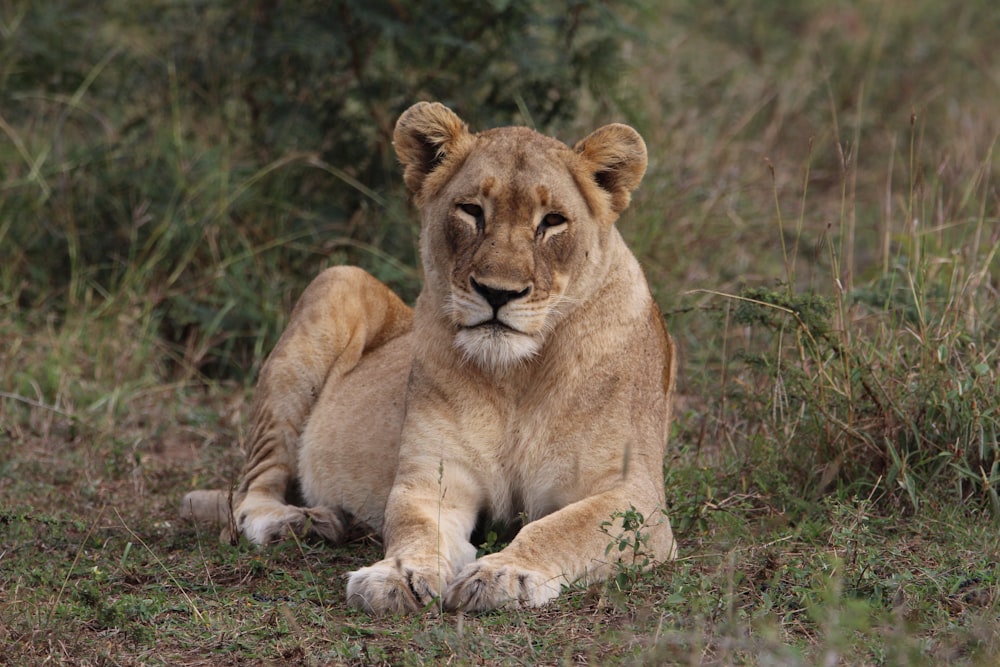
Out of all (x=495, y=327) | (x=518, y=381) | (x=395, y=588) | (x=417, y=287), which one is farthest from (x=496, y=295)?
(x=417, y=287)

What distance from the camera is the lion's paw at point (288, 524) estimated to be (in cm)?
513

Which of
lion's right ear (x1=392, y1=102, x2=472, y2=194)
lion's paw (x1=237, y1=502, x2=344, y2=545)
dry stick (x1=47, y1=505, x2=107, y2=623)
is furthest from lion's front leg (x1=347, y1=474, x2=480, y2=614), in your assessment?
lion's right ear (x1=392, y1=102, x2=472, y2=194)

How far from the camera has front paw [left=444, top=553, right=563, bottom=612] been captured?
4035 mm

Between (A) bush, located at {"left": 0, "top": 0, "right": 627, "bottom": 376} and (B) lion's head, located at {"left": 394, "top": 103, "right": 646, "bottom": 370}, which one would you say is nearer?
(B) lion's head, located at {"left": 394, "top": 103, "right": 646, "bottom": 370}

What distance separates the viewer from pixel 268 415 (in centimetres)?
590

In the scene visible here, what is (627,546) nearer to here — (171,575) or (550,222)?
(550,222)

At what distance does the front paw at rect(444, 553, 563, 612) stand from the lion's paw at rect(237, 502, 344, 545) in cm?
108

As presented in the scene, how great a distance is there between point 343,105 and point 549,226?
140 inches

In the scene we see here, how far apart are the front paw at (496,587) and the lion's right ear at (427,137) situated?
151 cm

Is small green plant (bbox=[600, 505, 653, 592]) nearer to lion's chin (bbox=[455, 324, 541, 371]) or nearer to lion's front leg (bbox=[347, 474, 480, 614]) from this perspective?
lion's front leg (bbox=[347, 474, 480, 614])

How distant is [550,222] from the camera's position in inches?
182

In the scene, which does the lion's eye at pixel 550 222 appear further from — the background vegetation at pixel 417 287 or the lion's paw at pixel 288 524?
the lion's paw at pixel 288 524

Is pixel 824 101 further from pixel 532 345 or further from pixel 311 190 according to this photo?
pixel 532 345

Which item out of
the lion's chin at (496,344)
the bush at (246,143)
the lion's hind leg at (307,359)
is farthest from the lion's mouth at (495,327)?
the bush at (246,143)
